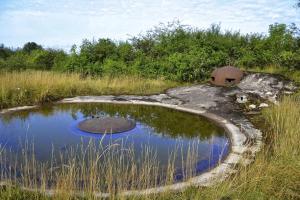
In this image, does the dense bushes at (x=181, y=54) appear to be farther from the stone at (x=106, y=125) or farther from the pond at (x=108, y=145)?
the stone at (x=106, y=125)

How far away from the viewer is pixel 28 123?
7.00 metres

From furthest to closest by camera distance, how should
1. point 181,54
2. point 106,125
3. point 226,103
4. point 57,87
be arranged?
point 181,54
point 57,87
point 226,103
point 106,125

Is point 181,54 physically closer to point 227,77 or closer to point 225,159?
point 227,77

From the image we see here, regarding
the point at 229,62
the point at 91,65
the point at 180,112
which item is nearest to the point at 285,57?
the point at 229,62

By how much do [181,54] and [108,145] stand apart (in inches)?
316

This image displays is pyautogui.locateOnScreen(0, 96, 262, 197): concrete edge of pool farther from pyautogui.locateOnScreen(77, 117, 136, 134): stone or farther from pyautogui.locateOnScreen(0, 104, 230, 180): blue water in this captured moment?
pyautogui.locateOnScreen(77, 117, 136, 134): stone

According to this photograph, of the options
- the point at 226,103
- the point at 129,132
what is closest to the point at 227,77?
the point at 226,103

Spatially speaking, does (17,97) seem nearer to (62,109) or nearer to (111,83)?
(62,109)

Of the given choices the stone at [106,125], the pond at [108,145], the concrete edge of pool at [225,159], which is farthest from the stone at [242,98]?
the stone at [106,125]

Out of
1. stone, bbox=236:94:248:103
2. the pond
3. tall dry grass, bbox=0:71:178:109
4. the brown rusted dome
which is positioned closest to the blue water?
the pond

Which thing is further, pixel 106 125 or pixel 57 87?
pixel 57 87

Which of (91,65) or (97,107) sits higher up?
(91,65)

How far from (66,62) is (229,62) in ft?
21.0

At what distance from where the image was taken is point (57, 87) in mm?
9578
